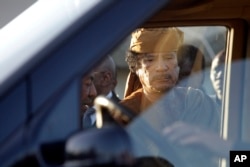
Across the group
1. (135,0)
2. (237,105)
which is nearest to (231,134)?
(237,105)

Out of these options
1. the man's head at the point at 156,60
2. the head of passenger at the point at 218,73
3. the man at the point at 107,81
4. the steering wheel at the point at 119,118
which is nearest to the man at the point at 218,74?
the head of passenger at the point at 218,73

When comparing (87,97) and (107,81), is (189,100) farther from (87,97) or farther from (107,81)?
(87,97)

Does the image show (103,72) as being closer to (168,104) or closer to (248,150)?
(168,104)

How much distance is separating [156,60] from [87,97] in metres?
0.69

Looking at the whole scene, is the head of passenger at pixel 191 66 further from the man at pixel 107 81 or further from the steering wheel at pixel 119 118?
the steering wheel at pixel 119 118

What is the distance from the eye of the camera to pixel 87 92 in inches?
79.4

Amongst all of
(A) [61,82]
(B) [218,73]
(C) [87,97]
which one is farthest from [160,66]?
(A) [61,82]

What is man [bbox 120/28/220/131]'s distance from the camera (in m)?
2.48

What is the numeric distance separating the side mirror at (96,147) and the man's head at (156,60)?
91 centimetres

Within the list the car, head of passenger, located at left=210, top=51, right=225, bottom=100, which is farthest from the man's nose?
the car

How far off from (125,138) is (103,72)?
48cm

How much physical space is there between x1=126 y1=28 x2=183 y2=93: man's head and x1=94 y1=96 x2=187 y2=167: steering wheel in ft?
1.59

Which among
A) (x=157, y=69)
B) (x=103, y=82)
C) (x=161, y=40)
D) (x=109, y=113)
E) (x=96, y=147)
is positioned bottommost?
(x=96, y=147)

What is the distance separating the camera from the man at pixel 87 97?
188 centimetres
